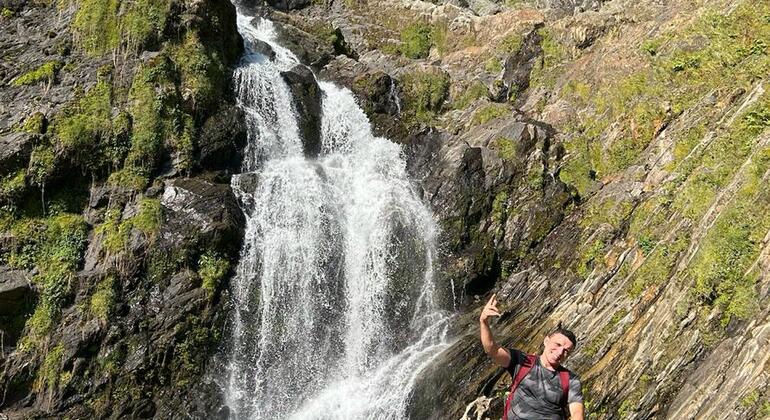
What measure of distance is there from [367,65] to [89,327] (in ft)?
67.2

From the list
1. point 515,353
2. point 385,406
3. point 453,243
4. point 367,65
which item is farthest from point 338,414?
point 367,65

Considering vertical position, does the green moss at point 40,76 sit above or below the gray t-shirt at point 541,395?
above

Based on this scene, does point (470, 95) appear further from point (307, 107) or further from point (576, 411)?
point (576, 411)

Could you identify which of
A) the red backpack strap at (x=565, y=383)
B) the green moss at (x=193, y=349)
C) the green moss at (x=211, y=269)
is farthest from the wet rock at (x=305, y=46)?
the red backpack strap at (x=565, y=383)

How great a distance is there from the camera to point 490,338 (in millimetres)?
5184

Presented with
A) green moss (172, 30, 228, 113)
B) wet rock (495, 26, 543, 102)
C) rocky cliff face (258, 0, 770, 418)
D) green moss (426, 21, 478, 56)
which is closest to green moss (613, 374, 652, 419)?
rocky cliff face (258, 0, 770, 418)

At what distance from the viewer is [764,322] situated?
31.7ft

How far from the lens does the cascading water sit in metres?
17.5

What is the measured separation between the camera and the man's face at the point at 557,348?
513cm

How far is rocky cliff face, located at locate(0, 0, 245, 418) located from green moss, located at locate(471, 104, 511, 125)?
1068 cm

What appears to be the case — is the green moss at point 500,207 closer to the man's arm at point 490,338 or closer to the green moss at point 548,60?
the green moss at point 548,60

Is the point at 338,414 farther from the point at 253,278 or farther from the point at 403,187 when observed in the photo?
the point at 403,187

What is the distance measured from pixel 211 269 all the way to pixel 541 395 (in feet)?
50.2

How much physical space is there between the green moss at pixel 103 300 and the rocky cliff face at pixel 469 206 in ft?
0.14
